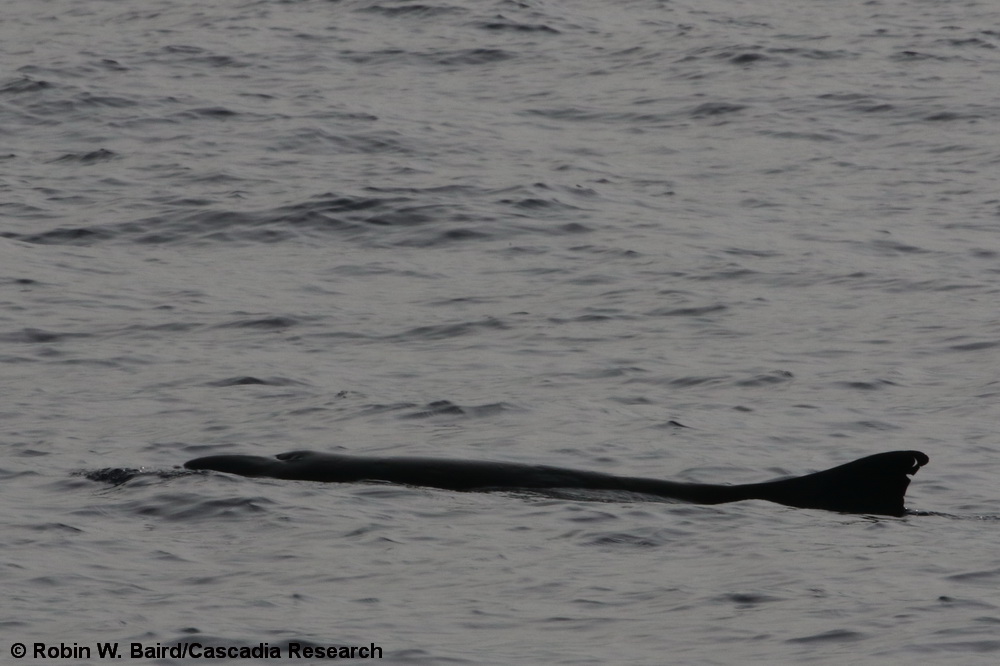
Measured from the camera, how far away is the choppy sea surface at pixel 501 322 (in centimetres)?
1181

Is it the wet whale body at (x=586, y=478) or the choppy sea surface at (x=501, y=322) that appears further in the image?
the wet whale body at (x=586, y=478)

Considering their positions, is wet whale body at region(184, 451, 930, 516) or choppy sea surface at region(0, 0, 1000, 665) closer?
choppy sea surface at region(0, 0, 1000, 665)

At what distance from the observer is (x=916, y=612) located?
11.5 metres

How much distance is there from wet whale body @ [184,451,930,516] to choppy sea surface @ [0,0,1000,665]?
23 centimetres

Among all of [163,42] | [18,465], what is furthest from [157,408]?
[163,42]

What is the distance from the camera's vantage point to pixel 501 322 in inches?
805

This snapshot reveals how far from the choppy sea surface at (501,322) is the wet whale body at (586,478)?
0.75 feet

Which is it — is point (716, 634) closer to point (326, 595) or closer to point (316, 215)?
point (326, 595)

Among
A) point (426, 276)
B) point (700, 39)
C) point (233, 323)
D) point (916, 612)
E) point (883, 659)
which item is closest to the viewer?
point (883, 659)

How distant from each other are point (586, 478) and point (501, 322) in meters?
6.21

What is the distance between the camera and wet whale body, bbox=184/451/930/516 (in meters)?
13.8

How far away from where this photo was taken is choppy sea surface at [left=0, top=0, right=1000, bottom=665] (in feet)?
38.8

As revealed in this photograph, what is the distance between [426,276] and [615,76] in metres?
13.5

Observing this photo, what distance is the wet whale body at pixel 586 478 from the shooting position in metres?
13.8
